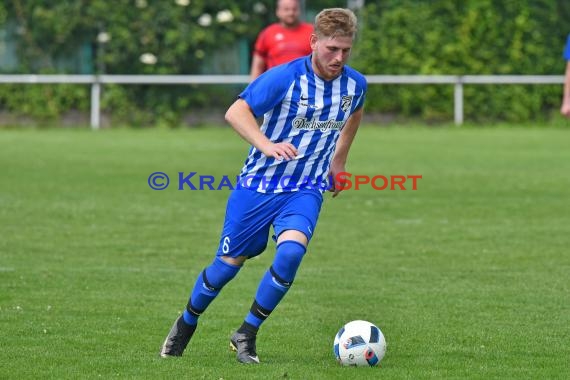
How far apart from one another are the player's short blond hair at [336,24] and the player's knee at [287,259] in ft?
3.56

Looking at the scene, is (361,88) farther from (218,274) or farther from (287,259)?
(218,274)

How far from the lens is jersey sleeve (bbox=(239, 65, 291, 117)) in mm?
6746

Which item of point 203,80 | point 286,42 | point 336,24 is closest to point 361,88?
point 336,24

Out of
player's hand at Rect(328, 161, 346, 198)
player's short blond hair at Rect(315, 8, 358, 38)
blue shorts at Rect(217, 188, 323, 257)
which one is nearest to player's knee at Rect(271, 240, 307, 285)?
blue shorts at Rect(217, 188, 323, 257)

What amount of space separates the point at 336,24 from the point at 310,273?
379cm

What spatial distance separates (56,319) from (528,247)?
493cm

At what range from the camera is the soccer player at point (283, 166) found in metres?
6.66

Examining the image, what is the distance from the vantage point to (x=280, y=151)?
6.49 meters

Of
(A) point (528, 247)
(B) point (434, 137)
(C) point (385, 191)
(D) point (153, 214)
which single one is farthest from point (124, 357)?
(B) point (434, 137)

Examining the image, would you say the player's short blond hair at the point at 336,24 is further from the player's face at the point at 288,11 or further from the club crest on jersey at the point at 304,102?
the player's face at the point at 288,11

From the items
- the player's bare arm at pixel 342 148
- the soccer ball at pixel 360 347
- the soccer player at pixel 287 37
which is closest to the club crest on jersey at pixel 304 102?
the player's bare arm at pixel 342 148

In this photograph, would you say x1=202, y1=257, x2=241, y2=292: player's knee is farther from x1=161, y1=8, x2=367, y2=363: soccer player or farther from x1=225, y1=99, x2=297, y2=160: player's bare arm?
x1=225, y1=99, x2=297, y2=160: player's bare arm

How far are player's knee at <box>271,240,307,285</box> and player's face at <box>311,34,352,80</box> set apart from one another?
0.93 metres

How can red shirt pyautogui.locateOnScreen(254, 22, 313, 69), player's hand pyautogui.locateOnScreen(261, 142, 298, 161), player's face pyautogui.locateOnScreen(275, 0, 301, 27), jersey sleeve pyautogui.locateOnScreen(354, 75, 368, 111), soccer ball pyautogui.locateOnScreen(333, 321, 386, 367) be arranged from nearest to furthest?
player's hand pyautogui.locateOnScreen(261, 142, 298, 161) → soccer ball pyautogui.locateOnScreen(333, 321, 386, 367) → jersey sleeve pyautogui.locateOnScreen(354, 75, 368, 111) → player's face pyautogui.locateOnScreen(275, 0, 301, 27) → red shirt pyautogui.locateOnScreen(254, 22, 313, 69)
